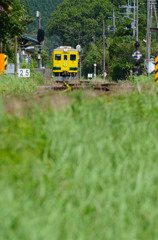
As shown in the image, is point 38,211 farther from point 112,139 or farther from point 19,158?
point 112,139

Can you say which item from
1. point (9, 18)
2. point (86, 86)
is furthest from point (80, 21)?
point (86, 86)

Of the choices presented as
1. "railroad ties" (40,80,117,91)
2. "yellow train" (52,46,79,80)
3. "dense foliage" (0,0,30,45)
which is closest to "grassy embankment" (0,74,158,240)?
"railroad ties" (40,80,117,91)

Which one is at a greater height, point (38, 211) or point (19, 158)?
point (19, 158)

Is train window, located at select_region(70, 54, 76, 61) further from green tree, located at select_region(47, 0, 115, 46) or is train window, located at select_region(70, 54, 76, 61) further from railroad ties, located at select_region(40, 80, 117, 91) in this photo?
green tree, located at select_region(47, 0, 115, 46)

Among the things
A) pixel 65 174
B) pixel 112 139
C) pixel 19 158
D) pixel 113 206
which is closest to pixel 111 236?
pixel 113 206

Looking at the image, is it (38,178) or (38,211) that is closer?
(38,211)

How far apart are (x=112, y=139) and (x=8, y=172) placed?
127cm

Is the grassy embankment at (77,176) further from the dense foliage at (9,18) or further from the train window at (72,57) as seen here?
the train window at (72,57)

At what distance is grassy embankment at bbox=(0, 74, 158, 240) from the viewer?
367cm

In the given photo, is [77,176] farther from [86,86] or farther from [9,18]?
[9,18]

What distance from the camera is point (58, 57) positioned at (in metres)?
42.7

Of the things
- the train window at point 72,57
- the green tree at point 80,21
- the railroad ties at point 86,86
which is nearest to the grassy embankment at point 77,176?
the railroad ties at point 86,86

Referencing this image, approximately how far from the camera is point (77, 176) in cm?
425

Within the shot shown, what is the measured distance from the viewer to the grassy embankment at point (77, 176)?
3670 millimetres
